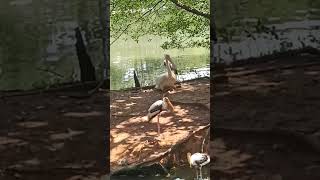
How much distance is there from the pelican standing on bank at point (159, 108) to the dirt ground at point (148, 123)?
5.9 inches

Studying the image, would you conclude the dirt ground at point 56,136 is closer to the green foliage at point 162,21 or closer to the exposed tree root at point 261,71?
the exposed tree root at point 261,71

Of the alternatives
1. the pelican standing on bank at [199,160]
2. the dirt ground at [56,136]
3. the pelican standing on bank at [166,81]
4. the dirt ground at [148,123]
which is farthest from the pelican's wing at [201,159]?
the dirt ground at [56,136]

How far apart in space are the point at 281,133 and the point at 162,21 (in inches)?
161

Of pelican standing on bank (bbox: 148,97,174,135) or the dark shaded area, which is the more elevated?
the dark shaded area

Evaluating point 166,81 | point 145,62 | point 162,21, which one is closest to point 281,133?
point 166,81

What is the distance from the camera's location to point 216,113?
2.00m

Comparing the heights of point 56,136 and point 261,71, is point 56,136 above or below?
below

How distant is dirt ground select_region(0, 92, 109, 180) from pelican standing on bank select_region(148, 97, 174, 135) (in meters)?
2.97

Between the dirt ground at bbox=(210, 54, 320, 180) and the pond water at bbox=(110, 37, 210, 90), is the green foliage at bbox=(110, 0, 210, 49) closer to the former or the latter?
the pond water at bbox=(110, 37, 210, 90)

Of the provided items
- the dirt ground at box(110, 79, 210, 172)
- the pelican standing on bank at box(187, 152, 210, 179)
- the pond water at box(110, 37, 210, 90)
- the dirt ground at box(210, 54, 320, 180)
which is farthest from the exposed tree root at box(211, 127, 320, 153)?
the pond water at box(110, 37, 210, 90)

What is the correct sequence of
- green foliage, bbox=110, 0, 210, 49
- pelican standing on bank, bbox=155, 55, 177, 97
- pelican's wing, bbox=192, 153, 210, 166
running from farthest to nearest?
1. green foliage, bbox=110, 0, 210, 49
2. pelican standing on bank, bbox=155, 55, 177, 97
3. pelican's wing, bbox=192, 153, 210, 166

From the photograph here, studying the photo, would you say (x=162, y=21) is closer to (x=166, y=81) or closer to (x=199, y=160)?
(x=166, y=81)

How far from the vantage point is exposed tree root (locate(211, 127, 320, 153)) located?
1.94 meters

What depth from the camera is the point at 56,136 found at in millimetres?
1980
